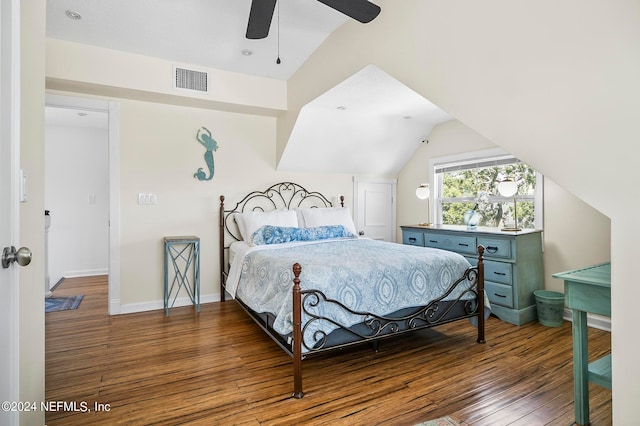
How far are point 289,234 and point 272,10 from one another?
219 centimetres

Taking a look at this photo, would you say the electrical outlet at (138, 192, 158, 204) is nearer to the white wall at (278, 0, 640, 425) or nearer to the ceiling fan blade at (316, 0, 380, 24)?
the ceiling fan blade at (316, 0, 380, 24)

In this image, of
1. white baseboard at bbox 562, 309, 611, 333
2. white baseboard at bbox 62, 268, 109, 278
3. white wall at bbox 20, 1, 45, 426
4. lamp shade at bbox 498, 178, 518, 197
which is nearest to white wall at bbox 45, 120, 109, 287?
white baseboard at bbox 62, 268, 109, 278

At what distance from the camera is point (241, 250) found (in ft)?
11.6

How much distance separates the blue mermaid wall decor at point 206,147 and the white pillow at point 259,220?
0.62 meters

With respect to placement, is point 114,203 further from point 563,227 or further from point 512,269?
point 563,227

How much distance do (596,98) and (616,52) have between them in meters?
0.17

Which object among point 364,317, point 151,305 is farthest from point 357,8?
point 151,305

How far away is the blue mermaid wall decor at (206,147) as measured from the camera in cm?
398

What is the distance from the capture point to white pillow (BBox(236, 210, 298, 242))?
382 centimetres

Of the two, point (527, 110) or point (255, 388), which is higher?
point (527, 110)

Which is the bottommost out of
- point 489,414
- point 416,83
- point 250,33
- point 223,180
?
point 489,414

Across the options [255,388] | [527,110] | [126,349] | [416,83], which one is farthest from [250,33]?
[126,349]

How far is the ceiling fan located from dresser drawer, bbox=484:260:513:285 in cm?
258

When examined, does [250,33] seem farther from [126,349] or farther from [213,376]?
[126,349]
